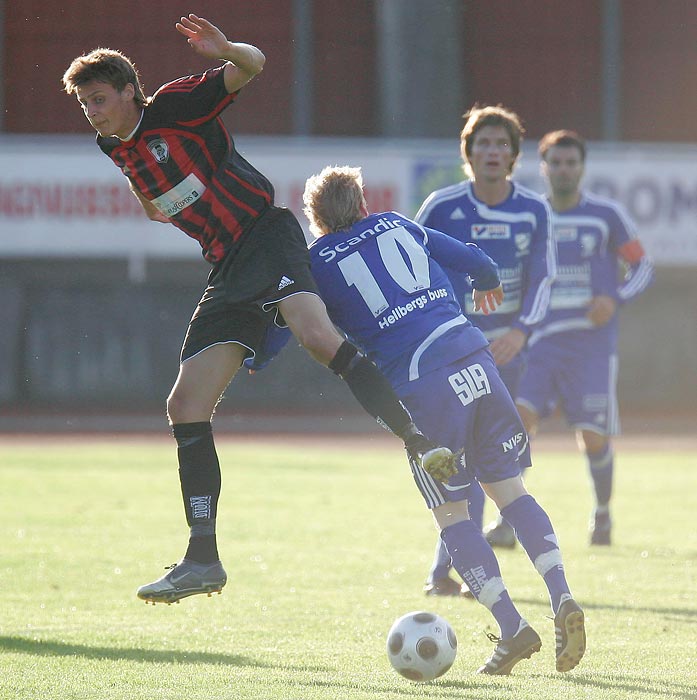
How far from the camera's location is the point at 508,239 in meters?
6.99

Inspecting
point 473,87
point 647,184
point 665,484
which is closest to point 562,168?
point 665,484

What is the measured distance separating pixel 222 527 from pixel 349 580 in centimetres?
234

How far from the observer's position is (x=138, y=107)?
530 cm

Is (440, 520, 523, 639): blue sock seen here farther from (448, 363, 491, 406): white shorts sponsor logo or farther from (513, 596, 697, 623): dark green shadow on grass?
(513, 596, 697, 623): dark green shadow on grass

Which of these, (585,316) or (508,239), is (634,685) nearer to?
(508,239)

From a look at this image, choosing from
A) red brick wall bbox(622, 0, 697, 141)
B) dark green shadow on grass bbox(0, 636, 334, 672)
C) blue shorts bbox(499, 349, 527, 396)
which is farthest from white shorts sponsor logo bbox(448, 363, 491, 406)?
red brick wall bbox(622, 0, 697, 141)

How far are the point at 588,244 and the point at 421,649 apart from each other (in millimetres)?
4731

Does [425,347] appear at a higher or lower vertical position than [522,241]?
lower

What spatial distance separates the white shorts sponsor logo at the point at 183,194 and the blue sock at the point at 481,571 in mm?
1586

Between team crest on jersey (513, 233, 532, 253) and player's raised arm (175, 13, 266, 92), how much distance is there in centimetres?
221

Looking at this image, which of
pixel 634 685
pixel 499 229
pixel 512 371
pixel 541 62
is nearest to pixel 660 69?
pixel 541 62

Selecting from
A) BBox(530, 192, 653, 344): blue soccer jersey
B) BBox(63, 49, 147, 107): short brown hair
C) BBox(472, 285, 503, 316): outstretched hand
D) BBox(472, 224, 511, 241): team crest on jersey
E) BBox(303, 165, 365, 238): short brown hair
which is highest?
BBox(63, 49, 147, 107): short brown hair

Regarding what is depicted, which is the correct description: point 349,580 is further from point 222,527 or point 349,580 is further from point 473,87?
point 473,87

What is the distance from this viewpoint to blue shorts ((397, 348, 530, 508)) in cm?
501
